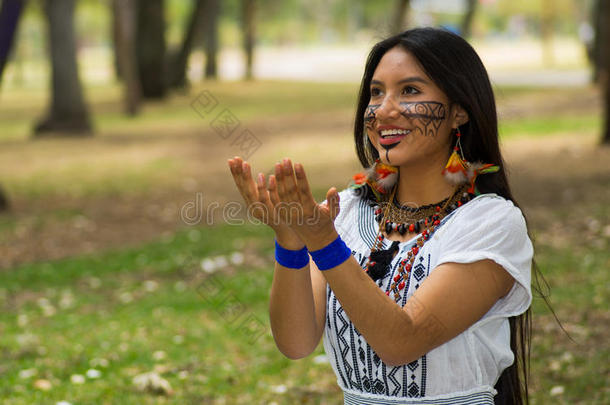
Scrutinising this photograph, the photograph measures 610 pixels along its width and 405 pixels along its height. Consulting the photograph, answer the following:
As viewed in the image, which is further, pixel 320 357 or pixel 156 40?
pixel 156 40

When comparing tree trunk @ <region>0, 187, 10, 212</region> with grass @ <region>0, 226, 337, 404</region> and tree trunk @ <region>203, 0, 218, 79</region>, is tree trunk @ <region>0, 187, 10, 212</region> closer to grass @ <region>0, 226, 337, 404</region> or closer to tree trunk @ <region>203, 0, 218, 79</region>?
grass @ <region>0, 226, 337, 404</region>

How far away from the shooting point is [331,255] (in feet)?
6.80

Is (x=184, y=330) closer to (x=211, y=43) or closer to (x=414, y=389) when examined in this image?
(x=414, y=389)

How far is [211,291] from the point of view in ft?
23.2

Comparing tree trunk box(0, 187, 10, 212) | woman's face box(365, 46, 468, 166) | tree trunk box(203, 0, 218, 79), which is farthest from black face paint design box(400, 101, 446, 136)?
tree trunk box(203, 0, 218, 79)

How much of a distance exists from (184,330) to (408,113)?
4.02 m

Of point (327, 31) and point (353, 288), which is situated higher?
point (353, 288)

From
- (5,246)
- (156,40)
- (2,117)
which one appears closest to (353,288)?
(5,246)

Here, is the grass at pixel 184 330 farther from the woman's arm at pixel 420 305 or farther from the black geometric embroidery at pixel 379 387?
the woman's arm at pixel 420 305

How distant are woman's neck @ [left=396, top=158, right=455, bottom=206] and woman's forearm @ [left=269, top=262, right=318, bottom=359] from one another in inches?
17.8

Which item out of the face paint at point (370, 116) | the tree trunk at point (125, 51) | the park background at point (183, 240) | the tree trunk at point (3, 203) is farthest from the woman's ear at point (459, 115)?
the tree trunk at point (125, 51)

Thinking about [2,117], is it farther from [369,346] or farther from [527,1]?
[527,1]

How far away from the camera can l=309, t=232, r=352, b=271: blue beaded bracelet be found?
2072mm

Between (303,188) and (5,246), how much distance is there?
776 cm
